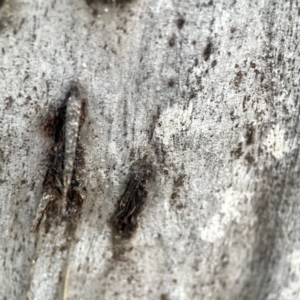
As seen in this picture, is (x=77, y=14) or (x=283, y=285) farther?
(x=283, y=285)

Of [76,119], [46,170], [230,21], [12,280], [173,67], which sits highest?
[230,21]

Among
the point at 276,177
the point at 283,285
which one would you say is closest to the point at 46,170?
the point at 276,177

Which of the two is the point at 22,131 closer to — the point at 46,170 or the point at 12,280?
the point at 46,170

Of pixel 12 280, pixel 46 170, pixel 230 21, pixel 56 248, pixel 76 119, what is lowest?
pixel 12 280

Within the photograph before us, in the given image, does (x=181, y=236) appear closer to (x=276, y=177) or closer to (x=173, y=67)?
(x=276, y=177)

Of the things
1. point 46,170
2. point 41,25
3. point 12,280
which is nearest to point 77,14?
point 41,25

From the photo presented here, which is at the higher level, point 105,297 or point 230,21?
point 230,21
